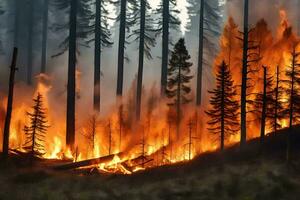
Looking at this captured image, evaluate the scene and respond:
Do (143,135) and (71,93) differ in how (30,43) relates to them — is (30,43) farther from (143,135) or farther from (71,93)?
(143,135)

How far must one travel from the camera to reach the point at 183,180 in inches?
718

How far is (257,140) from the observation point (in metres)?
23.5

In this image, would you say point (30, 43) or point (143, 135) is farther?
point (30, 43)

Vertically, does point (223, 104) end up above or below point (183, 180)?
above

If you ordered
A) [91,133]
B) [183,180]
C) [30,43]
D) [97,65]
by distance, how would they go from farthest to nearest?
[30,43]
[97,65]
[91,133]
[183,180]

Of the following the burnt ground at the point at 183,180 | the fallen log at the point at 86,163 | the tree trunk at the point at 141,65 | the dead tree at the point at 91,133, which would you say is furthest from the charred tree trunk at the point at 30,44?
the fallen log at the point at 86,163

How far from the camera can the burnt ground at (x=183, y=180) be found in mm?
16594

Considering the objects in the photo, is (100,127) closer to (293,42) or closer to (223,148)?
(223,148)

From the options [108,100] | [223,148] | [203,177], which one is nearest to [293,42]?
[223,148]

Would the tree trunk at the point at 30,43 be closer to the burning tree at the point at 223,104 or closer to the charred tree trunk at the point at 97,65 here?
the charred tree trunk at the point at 97,65

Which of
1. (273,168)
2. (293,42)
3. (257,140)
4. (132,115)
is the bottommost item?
(273,168)

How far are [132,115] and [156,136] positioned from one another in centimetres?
612

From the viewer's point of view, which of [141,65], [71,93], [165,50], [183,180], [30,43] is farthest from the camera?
[30,43]

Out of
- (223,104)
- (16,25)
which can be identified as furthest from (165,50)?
(16,25)
